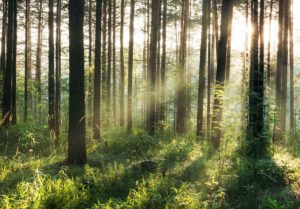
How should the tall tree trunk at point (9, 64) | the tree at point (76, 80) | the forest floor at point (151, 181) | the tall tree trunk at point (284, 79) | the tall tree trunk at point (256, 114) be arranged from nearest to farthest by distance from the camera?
the forest floor at point (151, 181), the tree at point (76, 80), the tall tree trunk at point (256, 114), the tall tree trunk at point (9, 64), the tall tree trunk at point (284, 79)

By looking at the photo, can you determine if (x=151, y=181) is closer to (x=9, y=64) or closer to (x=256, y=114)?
(x=256, y=114)

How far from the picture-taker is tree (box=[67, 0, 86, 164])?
1032cm

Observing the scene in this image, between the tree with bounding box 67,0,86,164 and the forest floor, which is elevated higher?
the tree with bounding box 67,0,86,164

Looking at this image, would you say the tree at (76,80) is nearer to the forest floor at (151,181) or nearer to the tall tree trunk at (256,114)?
the forest floor at (151,181)

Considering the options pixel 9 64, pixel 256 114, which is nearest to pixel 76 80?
pixel 256 114

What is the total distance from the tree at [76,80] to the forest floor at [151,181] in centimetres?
51

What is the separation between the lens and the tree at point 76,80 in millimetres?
10320

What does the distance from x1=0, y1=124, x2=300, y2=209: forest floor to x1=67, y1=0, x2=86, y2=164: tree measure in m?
0.51

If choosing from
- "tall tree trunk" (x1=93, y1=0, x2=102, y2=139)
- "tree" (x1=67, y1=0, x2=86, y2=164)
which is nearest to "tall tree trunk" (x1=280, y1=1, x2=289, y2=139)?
"tall tree trunk" (x1=93, y1=0, x2=102, y2=139)

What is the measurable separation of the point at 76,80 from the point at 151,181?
3.82 meters

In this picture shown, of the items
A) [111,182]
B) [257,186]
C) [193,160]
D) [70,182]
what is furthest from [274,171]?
[70,182]

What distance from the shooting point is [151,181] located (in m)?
8.33

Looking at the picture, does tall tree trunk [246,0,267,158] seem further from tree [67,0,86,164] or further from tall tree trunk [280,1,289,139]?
tall tree trunk [280,1,289,139]

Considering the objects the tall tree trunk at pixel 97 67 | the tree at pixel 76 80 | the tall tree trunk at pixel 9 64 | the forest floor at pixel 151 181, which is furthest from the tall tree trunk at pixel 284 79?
the tall tree trunk at pixel 9 64
